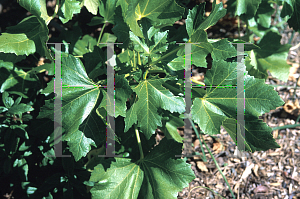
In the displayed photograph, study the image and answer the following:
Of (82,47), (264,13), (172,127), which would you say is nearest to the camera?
(172,127)

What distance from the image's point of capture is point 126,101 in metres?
1.43

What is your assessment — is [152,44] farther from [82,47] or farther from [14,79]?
[14,79]

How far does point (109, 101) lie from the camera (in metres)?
1.22

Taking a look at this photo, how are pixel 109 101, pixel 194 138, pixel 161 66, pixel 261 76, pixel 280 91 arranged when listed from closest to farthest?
pixel 109 101 < pixel 161 66 < pixel 261 76 < pixel 194 138 < pixel 280 91

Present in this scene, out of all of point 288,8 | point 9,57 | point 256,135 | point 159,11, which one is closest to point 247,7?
point 288,8

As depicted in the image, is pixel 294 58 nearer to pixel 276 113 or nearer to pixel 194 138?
pixel 276 113

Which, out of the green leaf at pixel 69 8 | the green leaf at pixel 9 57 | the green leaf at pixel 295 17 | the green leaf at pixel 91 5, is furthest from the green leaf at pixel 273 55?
the green leaf at pixel 9 57

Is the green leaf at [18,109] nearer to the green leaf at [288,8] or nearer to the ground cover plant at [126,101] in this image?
the ground cover plant at [126,101]

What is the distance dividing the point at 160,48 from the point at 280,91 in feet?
4.58

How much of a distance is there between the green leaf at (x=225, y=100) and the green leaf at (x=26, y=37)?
2.63ft

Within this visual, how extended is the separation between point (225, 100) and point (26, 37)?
1043 mm

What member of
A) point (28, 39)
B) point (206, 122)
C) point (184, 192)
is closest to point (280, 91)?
point (184, 192)

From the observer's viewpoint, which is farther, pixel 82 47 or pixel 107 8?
pixel 82 47

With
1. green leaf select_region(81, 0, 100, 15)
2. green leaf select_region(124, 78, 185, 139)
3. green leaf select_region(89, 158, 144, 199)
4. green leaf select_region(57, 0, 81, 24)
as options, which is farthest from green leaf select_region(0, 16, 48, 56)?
green leaf select_region(89, 158, 144, 199)
